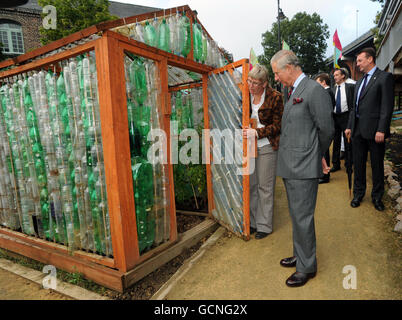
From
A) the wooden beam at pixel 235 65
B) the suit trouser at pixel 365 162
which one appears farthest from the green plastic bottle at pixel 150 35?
the suit trouser at pixel 365 162

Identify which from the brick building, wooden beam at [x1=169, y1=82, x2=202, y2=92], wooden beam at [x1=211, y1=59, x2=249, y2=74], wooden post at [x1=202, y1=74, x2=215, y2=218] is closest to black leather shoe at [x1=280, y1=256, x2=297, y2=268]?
wooden post at [x1=202, y1=74, x2=215, y2=218]

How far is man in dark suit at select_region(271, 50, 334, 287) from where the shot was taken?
1987mm

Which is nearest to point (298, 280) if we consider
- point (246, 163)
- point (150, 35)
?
point (246, 163)

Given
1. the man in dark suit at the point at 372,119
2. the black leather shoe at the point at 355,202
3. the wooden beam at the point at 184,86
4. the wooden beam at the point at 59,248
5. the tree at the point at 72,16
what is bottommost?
the wooden beam at the point at 59,248

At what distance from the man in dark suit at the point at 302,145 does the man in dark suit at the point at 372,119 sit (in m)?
1.51

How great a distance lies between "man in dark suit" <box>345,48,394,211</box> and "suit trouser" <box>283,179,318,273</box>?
1563 millimetres

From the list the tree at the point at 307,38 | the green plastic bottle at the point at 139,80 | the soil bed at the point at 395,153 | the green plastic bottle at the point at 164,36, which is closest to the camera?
the green plastic bottle at the point at 139,80

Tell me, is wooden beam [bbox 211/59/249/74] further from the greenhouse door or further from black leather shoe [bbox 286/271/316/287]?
black leather shoe [bbox 286/271/316/287]

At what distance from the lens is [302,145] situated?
6.79 feet

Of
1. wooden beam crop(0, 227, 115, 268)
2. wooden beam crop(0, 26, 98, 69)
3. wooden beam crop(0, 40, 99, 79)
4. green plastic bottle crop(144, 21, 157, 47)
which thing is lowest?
wooden beam crop(0, 227, 115, 268)

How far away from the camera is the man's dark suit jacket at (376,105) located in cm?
299

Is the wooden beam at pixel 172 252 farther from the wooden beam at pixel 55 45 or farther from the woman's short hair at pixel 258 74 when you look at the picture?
the wooden beam at pixel 55 45
